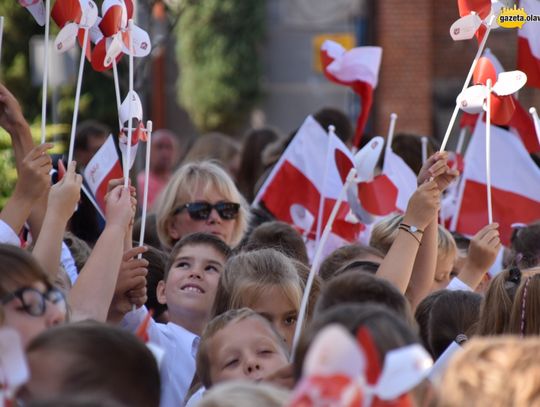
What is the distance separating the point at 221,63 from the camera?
22656 mm

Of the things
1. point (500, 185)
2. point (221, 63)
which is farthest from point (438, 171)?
point (221, 63)

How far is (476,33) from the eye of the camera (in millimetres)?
5320

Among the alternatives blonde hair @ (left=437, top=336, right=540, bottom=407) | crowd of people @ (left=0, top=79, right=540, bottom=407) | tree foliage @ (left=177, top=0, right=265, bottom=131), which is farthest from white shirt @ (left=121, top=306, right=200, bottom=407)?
tree foliage @ (left=177, top=0, right=265, bottom=131)

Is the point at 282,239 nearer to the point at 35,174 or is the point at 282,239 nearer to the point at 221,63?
the point at 35,174

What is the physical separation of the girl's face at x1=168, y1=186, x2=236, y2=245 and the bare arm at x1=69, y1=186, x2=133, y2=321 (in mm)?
2040

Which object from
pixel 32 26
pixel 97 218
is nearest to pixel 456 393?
pixel 97 218

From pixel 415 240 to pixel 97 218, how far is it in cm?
244

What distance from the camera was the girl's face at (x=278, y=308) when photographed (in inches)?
182

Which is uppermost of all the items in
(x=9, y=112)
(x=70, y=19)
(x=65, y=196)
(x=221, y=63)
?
(x=70, y=19)

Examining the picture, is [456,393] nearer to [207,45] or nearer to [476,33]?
[476,33]

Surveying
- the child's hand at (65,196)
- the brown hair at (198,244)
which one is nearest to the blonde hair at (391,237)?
the brown hair at (198,244)

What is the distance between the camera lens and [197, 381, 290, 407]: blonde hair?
2.69 metres

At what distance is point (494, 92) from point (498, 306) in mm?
1410

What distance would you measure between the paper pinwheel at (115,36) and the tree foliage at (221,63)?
56.1 ft
